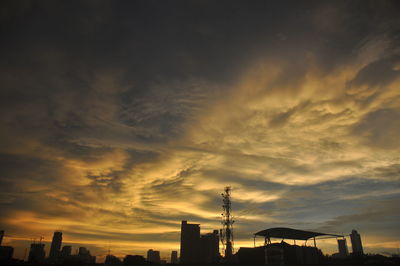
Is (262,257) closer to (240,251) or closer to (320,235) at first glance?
(240,251)

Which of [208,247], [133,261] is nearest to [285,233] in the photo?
[133,261]

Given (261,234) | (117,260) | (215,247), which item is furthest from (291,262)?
(215,247)

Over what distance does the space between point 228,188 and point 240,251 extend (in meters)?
16.3

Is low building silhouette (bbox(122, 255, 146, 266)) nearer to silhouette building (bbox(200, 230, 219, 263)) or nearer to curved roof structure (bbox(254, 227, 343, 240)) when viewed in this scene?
curved roof structure (bbox(254, 227, 343, 240))

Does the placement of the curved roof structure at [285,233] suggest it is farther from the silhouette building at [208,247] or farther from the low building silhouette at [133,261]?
the silhouette building at [208,247]

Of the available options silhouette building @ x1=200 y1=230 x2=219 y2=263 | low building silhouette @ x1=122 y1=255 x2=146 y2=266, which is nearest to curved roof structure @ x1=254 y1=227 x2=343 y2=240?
low building silhouette @ x1=122 y1=255 x2=146 y2=266

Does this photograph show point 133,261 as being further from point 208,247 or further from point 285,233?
point 208,247

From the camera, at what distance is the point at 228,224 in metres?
67.1

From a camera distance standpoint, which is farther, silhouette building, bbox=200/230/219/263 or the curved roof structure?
silhouette building, bbox=200/230/219/263

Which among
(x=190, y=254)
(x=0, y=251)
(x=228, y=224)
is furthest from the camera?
(x=190, y=254)

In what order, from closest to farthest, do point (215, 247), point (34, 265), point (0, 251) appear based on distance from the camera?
1. point (34, 265)
2. point (0, 251)
3. point (215, 247)

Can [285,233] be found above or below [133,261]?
above

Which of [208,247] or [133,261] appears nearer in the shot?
[133,261]

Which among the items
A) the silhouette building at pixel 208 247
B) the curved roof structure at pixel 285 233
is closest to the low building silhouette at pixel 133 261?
the curved roof structure at pixel 285 233
